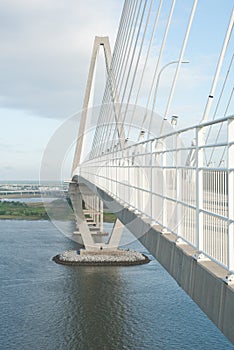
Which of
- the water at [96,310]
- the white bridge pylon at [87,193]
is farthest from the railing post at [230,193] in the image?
the white bridge pylon at [87,193]

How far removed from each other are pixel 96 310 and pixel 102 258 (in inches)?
399

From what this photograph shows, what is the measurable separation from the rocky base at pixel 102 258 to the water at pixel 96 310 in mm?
771

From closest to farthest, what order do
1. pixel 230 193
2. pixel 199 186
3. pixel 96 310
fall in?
pixel 230 193 → pixel 199 186 → pixel 96 310

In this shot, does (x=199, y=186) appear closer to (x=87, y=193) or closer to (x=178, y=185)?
(x=178, y=185)

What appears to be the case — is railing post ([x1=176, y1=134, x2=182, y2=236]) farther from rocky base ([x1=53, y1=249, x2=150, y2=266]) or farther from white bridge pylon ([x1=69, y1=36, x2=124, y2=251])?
white bridge pylon ([x1=69, y1=36, x2=124, y2=251])

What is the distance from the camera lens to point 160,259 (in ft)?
17.0

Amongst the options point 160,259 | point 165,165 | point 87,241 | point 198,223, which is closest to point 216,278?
point 198,223

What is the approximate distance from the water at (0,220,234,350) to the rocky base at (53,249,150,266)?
771 mm

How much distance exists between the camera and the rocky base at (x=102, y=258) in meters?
28.3

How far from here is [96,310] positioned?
19094mm

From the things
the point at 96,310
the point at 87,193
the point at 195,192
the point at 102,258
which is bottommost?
the point at 96,310

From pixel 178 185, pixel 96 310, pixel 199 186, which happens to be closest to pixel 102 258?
pixel 96 310

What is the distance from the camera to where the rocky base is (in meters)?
28.3

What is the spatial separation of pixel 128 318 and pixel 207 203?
1472 cm
